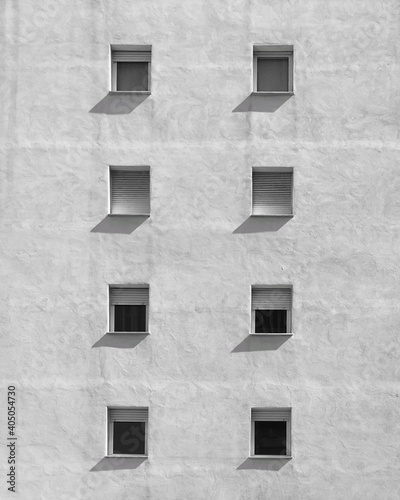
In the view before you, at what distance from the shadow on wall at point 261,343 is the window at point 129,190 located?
398 cm

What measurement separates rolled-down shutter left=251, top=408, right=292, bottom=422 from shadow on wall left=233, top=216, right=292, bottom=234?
421 centimetres

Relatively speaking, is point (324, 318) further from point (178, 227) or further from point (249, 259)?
point (178, 227)

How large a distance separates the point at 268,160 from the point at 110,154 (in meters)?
3.77

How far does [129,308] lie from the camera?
2319 centimetres

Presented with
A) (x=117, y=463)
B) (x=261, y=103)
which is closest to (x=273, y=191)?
→ (x=261, y=103)

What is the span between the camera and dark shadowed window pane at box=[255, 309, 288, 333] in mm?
23047

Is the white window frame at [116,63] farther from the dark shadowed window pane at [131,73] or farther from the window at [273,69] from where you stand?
the window at [273,69]

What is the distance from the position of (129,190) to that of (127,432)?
5.77 meters

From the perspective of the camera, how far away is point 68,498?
22.5 metres

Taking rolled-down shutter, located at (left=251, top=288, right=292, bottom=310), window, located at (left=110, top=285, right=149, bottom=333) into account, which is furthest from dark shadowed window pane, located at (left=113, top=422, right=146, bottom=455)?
rolled-down shutter, located at (left=251, top=288, right=292, bottom=310)

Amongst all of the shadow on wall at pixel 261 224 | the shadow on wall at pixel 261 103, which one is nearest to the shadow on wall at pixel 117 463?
the shadow on wall at pixel 261 224

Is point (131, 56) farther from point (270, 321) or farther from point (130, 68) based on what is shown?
point (270, 321)

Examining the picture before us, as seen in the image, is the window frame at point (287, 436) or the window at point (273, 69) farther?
the window at point (273, 69)

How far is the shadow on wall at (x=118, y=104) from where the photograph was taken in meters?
23.3
